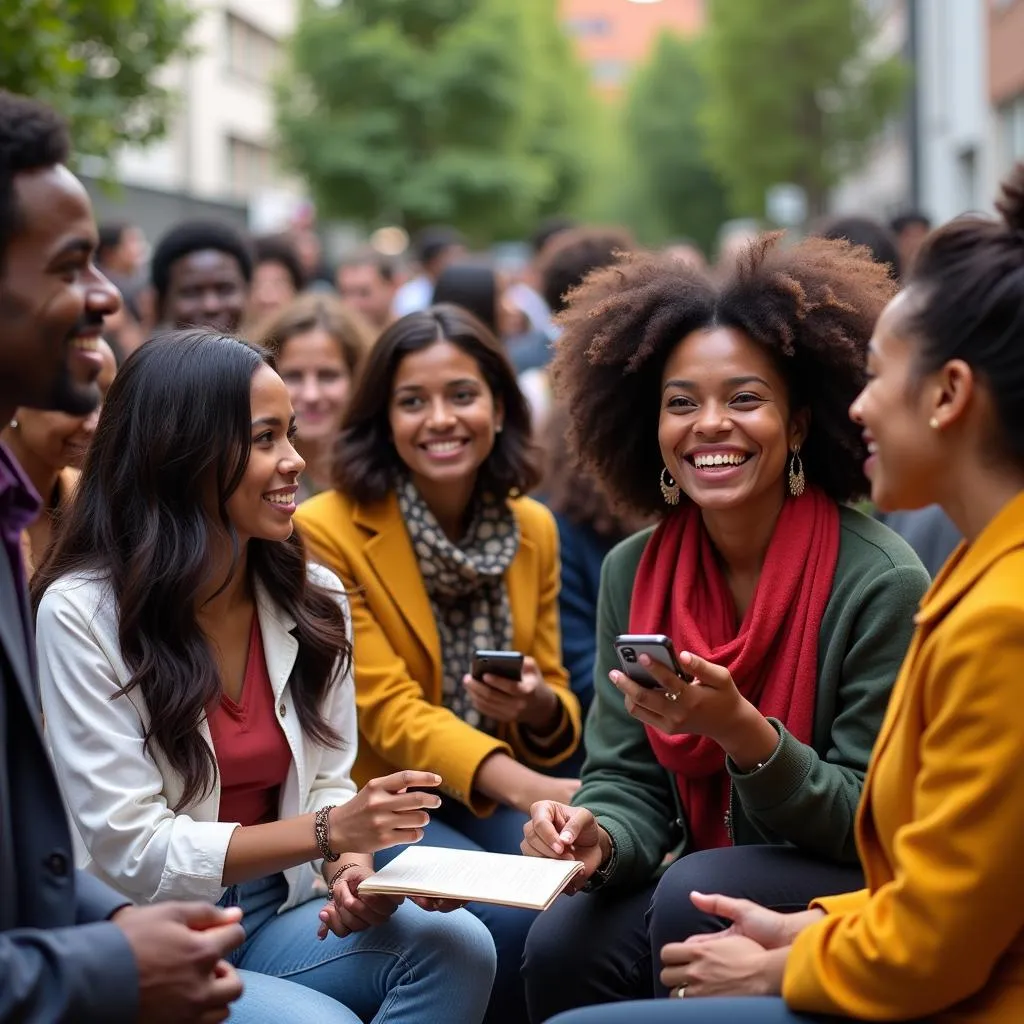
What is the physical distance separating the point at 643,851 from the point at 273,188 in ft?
130

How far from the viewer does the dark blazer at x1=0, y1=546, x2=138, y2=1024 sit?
88.7 inches

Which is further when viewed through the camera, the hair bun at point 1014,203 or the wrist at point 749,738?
the wrist at point 749,738

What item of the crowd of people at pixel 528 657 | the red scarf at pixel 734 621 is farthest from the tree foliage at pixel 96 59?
the red scarf at pixel 734 621

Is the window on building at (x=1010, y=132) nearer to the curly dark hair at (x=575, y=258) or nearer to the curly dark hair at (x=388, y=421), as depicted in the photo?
the curly dark hair at (x=575, y=258)

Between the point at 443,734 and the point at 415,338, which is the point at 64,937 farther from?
the point at 415,338

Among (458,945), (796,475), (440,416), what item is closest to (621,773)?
(458,945)

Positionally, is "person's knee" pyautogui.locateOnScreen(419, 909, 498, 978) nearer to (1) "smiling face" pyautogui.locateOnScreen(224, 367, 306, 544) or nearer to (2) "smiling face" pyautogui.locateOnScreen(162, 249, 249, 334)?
(1) "smiling face" pyautogui.locateOnScreen(224, 367, 306, 544)

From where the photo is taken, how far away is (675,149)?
52.0 meters

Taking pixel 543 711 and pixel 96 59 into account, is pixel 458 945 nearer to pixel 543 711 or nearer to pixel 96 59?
pixel 543 711

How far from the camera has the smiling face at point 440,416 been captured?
4.42 meters

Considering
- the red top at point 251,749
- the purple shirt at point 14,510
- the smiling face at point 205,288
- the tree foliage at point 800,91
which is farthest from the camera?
the tree foliage at point 800,91

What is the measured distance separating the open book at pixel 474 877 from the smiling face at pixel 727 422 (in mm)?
937

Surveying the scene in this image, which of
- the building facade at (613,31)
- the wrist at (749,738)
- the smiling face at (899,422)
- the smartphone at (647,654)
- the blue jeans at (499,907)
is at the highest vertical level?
the building facade at (613,31)

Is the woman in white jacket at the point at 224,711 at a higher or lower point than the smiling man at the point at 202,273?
lower
